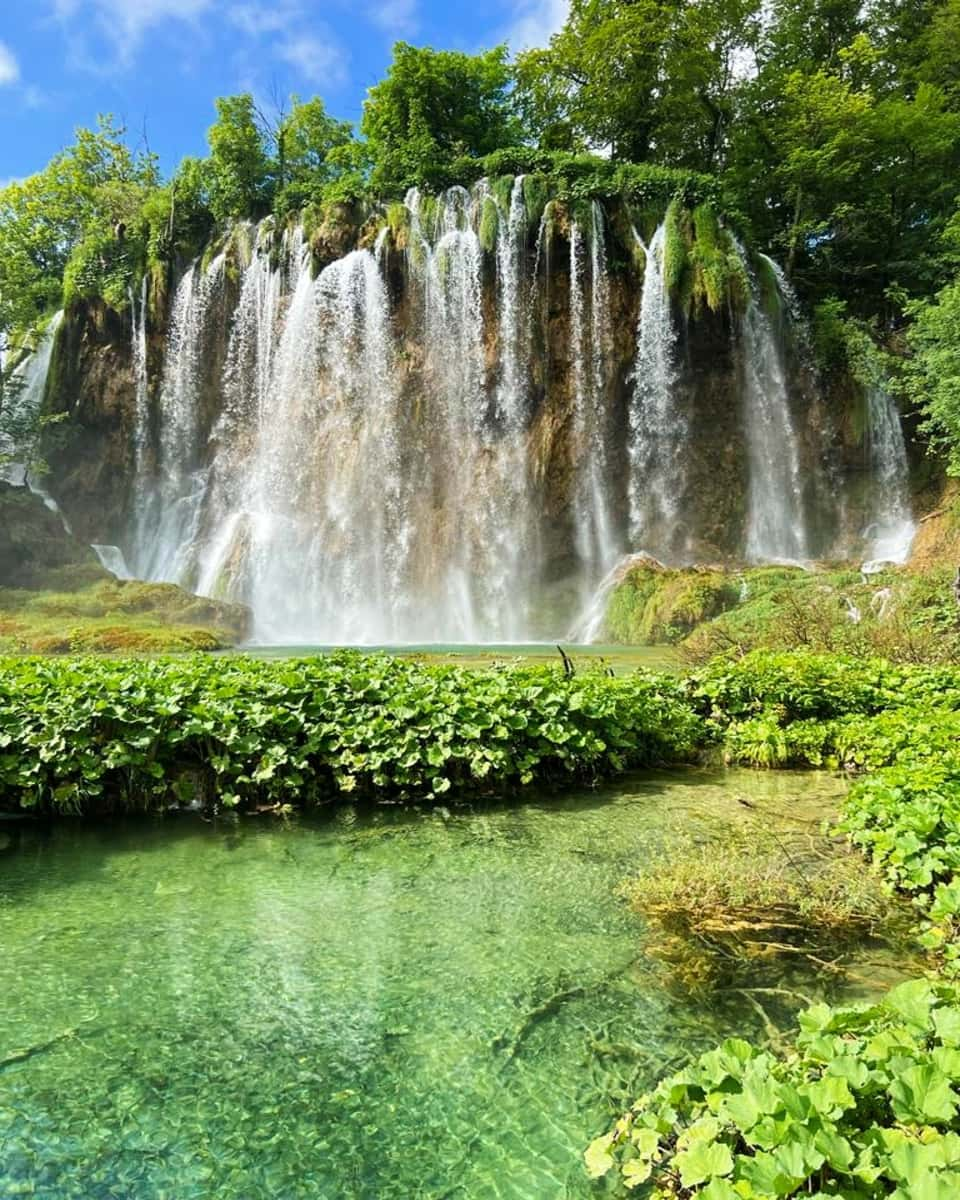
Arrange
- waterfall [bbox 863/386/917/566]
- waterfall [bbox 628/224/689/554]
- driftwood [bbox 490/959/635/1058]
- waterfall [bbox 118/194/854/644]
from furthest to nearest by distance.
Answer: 1. waterfall [bbox 628/224/689/554]
2. waterfall [bbox 118/194/854/644]
3. waterfall [bbox 863/386/917/566]
4. driftwood [bbox 490/959/635/1058]

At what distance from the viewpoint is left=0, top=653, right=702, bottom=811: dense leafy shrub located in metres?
5.41

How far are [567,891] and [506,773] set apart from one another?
174cm

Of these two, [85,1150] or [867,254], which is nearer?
[85,1150]

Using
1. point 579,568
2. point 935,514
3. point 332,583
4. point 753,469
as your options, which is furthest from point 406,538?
point 935,514

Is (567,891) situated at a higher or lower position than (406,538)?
lower

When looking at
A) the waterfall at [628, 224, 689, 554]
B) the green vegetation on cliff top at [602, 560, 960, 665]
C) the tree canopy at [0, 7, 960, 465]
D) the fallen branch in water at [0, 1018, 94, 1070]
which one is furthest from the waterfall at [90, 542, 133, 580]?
the fallen branch in water at [0, 1018, 94, 1070]

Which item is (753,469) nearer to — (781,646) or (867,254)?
(867,254)

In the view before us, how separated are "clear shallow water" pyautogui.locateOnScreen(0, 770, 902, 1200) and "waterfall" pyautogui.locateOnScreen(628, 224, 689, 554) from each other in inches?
754

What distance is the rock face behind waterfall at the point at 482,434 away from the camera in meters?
23.2

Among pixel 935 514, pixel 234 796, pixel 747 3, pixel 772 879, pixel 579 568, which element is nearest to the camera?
pixel 772 879

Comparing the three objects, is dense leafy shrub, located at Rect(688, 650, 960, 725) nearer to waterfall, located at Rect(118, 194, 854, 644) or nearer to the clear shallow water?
the clear shallow water

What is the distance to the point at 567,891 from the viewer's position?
13.9ft

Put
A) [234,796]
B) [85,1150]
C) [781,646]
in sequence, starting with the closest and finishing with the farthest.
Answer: [85,1150], [234,796], [781,646]

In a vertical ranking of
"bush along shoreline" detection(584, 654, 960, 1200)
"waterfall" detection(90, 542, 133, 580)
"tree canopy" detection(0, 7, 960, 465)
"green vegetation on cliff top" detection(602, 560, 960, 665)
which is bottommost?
"bush along shoreline" detection(584, 654, 960, 1200)
